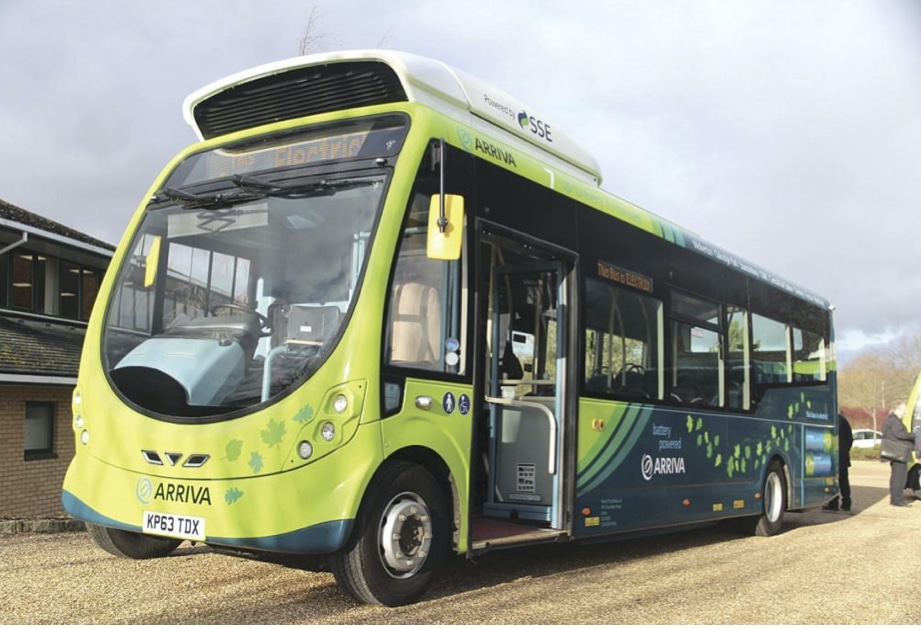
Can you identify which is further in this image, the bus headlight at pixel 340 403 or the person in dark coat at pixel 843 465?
the person in dark coat at pixel 843 465

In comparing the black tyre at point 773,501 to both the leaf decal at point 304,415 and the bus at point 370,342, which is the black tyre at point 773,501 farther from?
the leaf decal at point 304,415

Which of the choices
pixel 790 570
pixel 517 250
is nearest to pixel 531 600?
pixel 517 250

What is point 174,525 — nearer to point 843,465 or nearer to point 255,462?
point 255,462

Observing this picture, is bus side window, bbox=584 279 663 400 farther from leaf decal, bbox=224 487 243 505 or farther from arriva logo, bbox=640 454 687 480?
leaf decal, bbox=224 487 243 505

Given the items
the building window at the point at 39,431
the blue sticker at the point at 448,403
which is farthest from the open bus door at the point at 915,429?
the building window at the point at 39,431

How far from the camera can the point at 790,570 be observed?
8.10 metres

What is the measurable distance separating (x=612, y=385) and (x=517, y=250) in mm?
1633

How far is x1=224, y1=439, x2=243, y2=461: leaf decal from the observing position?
540cm

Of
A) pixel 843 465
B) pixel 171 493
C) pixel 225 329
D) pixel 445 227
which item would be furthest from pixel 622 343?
pixel 843 465

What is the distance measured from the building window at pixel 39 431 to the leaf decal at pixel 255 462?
12.0 m

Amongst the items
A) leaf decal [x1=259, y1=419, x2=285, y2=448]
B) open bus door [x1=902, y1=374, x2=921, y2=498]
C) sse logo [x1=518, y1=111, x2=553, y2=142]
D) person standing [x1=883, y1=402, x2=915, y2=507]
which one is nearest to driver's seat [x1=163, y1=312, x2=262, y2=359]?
leaf decal [x1=259, y1=419, x2=285, y2=448]

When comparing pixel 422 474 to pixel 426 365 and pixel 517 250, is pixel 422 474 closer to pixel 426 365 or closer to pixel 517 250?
pixel 426 365

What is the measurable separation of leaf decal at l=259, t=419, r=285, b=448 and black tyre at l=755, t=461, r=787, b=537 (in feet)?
Result: 25.5

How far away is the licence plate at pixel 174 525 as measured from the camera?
5.45 metres
